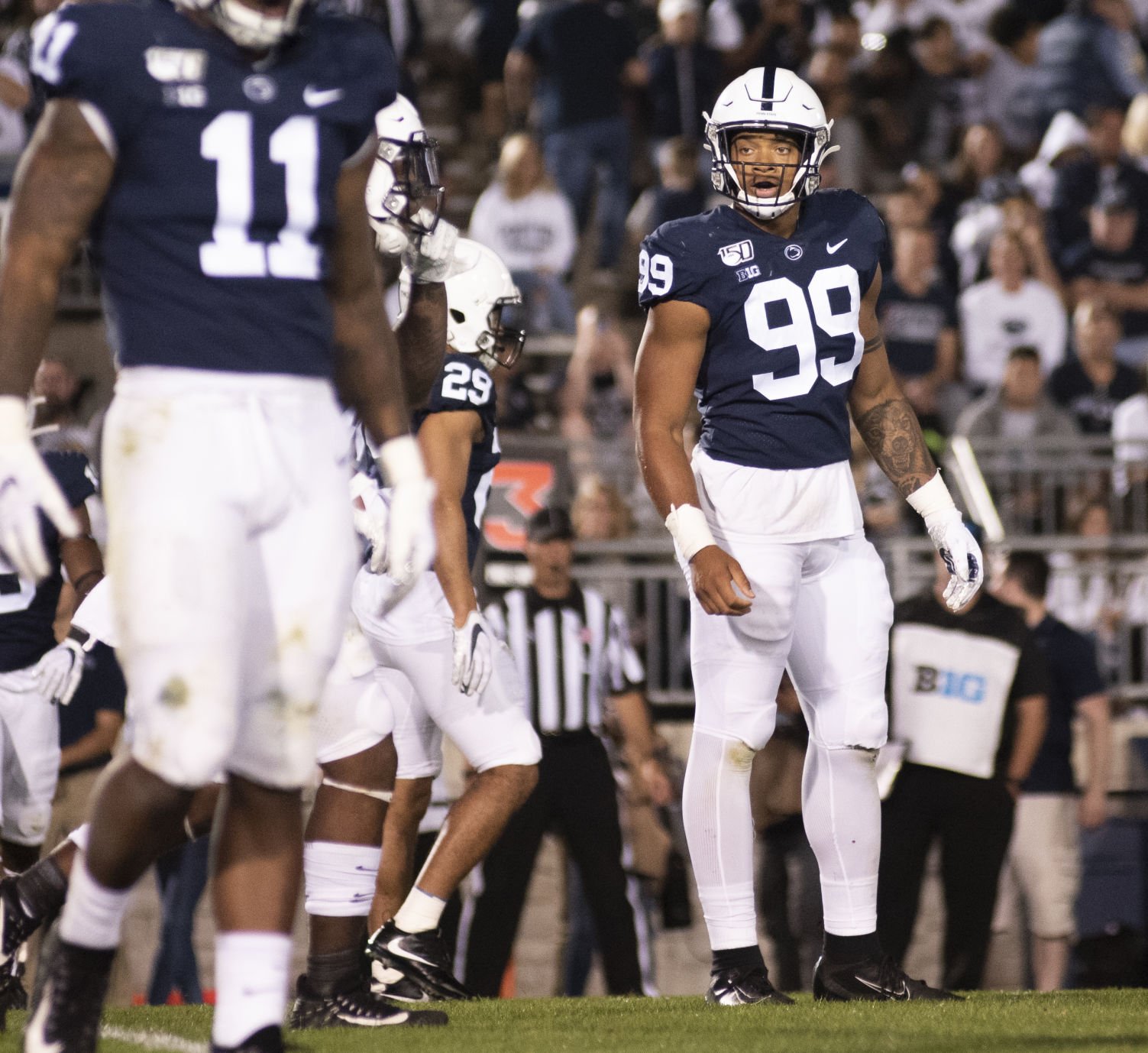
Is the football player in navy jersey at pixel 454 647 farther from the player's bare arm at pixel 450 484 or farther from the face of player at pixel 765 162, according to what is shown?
the face of player at pixel 765 162

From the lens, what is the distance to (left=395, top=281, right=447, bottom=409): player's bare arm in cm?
420

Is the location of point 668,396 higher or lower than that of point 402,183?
lower

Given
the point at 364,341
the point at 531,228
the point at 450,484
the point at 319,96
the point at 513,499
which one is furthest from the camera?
the point at 531,228

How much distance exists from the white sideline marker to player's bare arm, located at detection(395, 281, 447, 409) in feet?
4.48

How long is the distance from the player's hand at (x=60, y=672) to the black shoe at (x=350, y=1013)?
1.00 metres

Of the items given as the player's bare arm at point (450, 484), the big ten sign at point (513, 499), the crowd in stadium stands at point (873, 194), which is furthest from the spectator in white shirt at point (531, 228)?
the player's bare arm at point (450, 484)

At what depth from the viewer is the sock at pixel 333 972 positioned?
4.36 metres

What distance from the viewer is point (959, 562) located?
15.9 feet

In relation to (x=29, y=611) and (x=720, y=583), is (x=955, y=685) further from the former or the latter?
(x=29, y=611)

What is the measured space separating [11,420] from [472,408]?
2.08m

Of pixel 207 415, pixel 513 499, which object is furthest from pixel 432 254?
pixel 513 499

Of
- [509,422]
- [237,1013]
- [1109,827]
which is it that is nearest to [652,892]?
[1109,827]

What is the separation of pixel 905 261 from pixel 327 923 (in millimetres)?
7020

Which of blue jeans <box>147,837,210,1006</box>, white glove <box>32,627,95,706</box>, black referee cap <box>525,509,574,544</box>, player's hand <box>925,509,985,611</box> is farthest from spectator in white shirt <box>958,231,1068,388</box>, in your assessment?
white glove <box>32,627,95,706</box>
